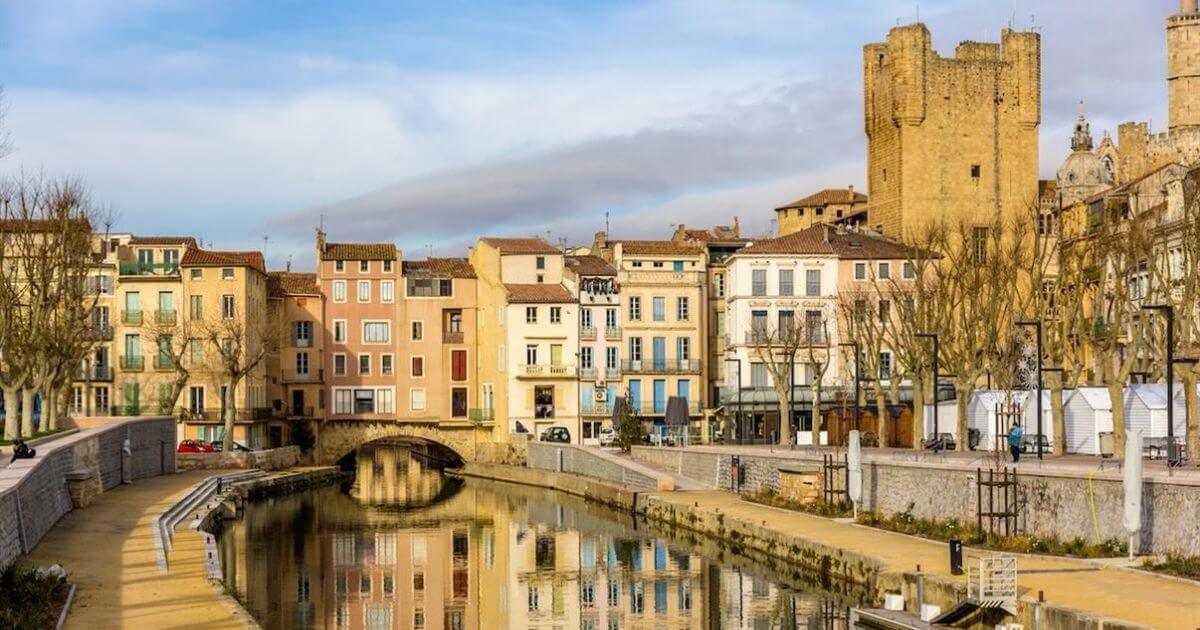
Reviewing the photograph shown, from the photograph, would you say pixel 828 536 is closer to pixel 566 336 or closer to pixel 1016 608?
pixel 1016 608

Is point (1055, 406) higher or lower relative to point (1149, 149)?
lower

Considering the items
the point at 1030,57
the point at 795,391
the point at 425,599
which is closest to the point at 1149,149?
the point at 1030,57

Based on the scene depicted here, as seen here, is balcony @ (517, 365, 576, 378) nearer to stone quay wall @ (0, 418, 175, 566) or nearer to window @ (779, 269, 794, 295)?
window @ (779, 269, 794, 295)

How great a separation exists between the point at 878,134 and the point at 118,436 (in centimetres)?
4768

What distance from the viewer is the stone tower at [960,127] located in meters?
87.9

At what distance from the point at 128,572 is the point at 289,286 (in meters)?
55.5

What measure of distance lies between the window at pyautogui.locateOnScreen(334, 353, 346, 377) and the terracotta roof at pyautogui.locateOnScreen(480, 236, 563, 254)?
385 inches

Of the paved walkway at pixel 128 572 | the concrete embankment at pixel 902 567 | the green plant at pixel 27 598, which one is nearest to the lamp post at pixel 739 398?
the concrete embankment at pixel 902 567

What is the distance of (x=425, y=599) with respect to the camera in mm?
39562

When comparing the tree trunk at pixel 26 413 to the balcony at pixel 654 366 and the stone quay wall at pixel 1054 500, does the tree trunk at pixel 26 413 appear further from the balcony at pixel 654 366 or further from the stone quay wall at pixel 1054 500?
the balcony at pixel 654 366

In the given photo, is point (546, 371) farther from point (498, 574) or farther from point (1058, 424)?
point (498, 574)

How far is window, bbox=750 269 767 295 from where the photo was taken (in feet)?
263

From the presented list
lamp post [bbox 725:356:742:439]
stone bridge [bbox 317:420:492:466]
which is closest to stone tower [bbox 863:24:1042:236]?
lamp post [bbox 725:356:742:439]

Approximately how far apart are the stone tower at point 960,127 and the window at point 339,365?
98.1 ft
